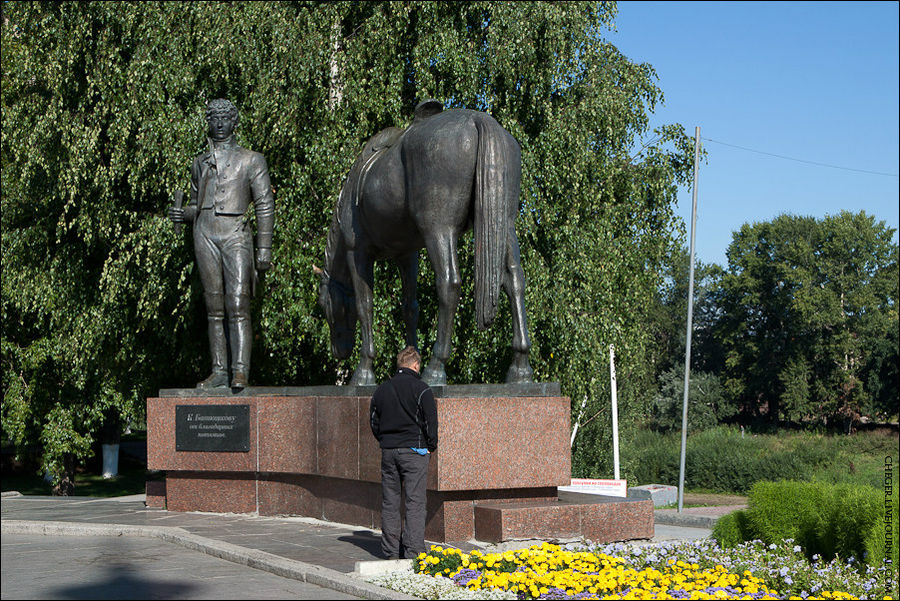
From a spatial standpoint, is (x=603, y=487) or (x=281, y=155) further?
(x=281, y=155)

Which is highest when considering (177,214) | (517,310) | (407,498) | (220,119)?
(220,119)

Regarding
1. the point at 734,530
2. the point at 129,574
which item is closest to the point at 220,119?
the point at 129,574

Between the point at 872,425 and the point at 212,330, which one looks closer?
the point at 212,330

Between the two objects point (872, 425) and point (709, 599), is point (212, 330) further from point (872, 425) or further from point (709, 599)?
point (872, 425)

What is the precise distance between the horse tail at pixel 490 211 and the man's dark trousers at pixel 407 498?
143cm

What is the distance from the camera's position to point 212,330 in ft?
37.7

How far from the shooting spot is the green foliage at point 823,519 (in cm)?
797

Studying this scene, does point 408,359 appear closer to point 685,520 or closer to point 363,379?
point 363,379

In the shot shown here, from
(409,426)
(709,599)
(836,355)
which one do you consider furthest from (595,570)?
(836,355)

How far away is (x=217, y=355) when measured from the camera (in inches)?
451

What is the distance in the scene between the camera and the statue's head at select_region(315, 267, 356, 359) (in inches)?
426

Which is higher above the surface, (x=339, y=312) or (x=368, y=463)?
(x=339, y=312)

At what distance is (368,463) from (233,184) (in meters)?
3.61

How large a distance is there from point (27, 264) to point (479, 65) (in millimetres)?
8103
